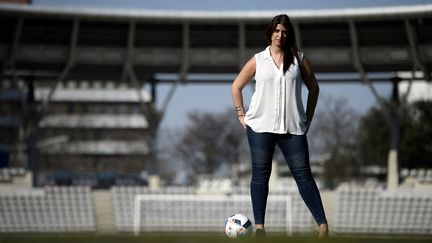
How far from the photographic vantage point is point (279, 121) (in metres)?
6.34

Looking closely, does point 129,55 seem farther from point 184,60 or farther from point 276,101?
point 276,101

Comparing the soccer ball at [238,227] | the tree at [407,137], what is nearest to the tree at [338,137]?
the tree at [407,137]

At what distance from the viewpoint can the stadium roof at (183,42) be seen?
118 feet

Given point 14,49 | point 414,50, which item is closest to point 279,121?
point 414,50

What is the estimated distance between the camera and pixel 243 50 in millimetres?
37281

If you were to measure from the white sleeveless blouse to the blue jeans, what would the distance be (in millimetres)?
56

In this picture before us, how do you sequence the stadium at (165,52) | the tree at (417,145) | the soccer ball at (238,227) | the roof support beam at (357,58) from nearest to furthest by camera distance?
1. the soccer ball at (238,227)
2. the stadium at (165,52)
3. the roof support beam at (357,58)
4. the tree at (417,145)

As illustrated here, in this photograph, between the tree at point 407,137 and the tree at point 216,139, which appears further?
the tree at point 216,139

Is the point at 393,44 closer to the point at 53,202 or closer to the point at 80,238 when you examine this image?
the point at 53,202

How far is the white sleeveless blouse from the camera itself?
634 cm

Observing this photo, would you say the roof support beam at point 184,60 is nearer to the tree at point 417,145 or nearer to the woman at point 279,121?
the tree at point 417,145

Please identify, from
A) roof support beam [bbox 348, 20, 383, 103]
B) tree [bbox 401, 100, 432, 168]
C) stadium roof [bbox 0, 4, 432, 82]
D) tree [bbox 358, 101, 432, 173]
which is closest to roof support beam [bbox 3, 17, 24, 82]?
stadium roof [bbox 0, 4, 432, 82]

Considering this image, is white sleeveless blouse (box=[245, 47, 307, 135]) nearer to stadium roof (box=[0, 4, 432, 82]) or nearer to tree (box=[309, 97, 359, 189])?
stadium roof (box=[0, 4, 432, 82])

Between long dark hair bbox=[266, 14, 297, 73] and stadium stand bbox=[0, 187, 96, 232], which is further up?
long dark hair bbox=[266, 14, 297, 73]
